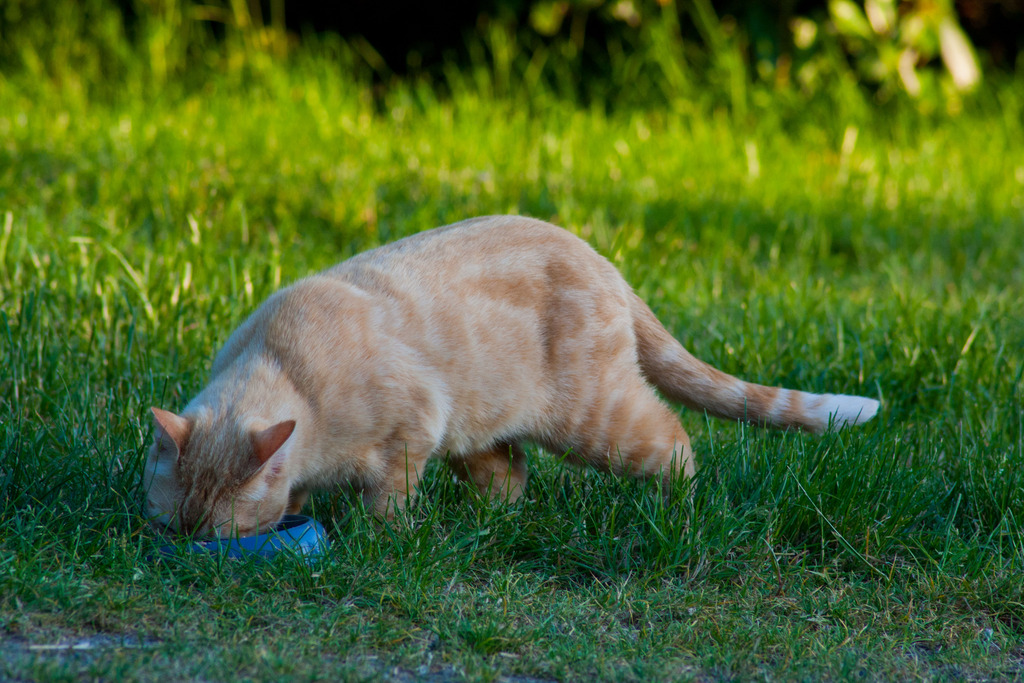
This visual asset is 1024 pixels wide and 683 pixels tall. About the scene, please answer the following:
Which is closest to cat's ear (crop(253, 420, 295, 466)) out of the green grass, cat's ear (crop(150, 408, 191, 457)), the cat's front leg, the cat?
the cat

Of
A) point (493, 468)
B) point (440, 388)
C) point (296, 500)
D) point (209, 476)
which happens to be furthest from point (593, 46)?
point (209, 476)

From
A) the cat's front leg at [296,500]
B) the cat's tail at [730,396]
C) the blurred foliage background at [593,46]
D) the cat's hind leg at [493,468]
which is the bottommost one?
the cat's hind leg at [493,468]

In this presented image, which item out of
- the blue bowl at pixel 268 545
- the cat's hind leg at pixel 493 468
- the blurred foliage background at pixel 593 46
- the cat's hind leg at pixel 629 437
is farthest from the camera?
the blurred foliage background at pixel 593 46

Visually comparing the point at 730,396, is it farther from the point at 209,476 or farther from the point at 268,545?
the point at 209,476

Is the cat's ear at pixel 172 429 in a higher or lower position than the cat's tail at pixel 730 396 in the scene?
higher

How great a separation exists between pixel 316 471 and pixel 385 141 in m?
4.15

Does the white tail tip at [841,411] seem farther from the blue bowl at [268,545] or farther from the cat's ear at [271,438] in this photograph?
the cat's ear at [271,438]

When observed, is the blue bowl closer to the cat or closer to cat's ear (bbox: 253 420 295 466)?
the cat

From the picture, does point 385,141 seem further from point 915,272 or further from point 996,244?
point 996,244

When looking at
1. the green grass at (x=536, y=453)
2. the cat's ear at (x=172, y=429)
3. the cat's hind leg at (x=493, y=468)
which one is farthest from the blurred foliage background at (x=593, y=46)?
the cat's ear at (x=172, y=429)

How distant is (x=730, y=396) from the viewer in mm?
3393

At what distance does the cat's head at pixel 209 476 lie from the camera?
2.61 meters

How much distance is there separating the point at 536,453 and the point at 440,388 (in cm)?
71

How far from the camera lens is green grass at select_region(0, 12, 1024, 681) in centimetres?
251
